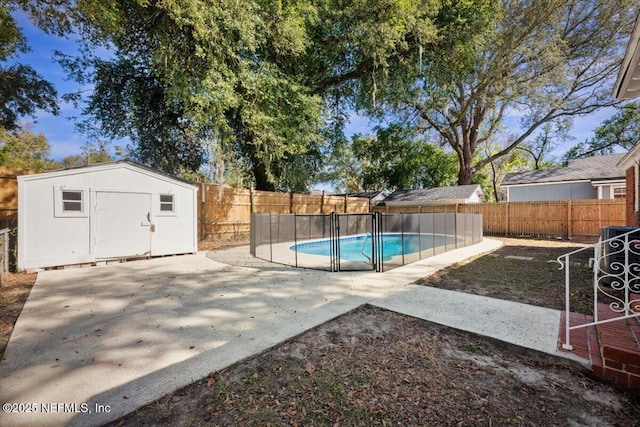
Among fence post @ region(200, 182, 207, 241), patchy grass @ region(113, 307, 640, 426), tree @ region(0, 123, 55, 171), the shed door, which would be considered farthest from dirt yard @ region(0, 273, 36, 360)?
tree @ region(0, 123, 55, 171)

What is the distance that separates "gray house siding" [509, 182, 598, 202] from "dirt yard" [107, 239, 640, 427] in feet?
58.1

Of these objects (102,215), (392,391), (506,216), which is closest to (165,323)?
(392,391)

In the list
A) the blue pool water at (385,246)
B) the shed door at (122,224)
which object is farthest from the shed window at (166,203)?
the blue pool water at (385,246)

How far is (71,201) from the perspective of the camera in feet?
21.4

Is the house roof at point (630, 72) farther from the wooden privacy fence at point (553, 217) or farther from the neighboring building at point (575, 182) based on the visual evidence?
the neighboring building at point (575, 182)

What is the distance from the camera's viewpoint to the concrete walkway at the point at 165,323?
6.97 ft

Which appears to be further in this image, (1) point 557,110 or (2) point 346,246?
(1) point 557,110

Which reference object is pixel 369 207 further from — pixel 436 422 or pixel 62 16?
pixel 436 422

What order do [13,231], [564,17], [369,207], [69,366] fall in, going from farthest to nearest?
[369,207] < [564,17] < [13,231] < [69,366]

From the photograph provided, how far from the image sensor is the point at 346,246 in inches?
382

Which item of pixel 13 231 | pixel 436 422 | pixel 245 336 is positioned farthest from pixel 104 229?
pixel 436 422

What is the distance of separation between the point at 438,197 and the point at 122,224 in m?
17.7

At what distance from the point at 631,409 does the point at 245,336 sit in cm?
317

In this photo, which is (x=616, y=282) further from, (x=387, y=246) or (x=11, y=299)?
(x=11, y=299)
